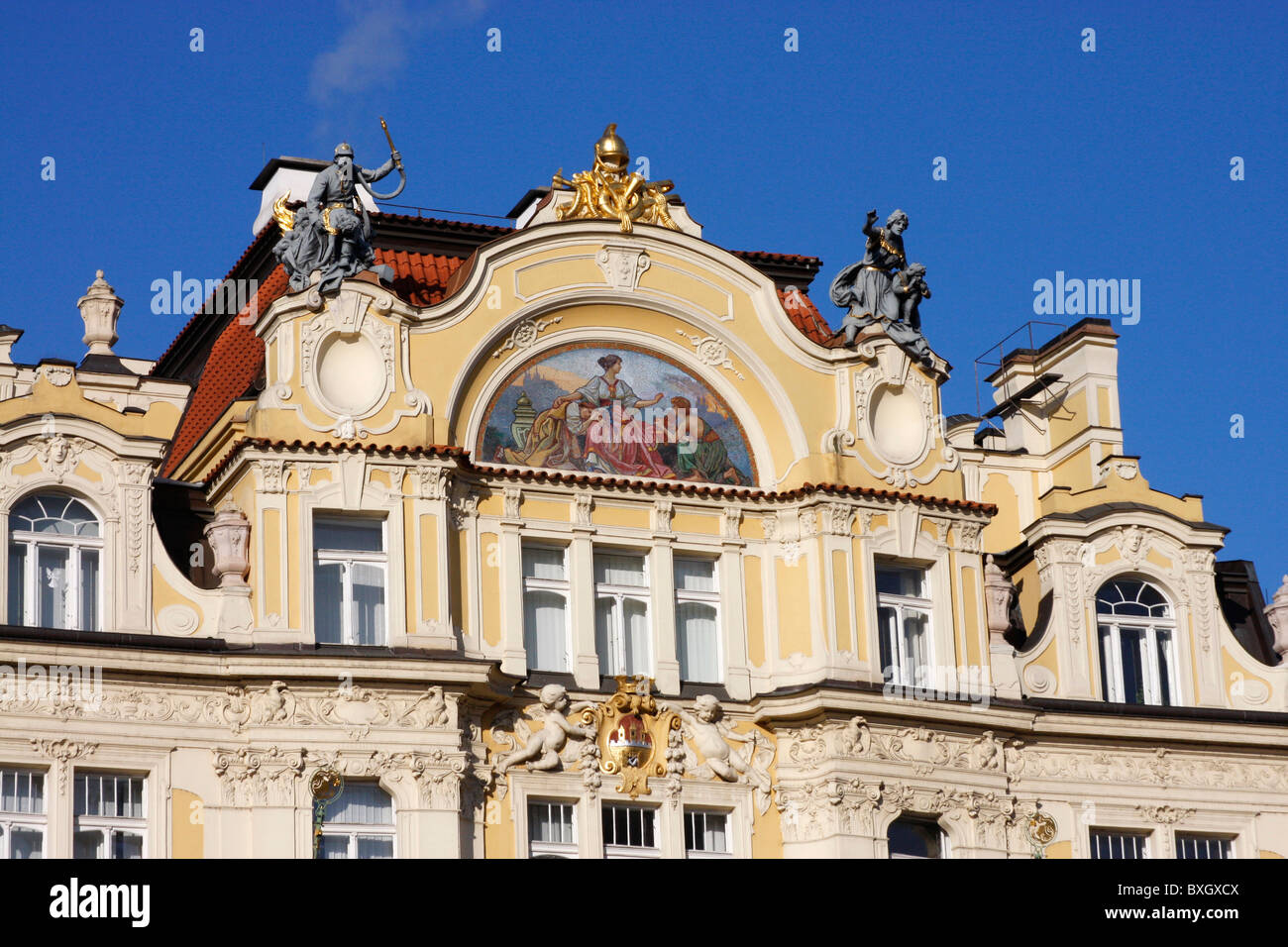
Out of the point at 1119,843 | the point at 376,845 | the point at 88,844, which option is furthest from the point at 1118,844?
the point at 88,844

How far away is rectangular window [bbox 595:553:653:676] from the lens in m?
40.5

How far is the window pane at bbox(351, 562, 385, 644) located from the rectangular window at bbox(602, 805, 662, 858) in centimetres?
389

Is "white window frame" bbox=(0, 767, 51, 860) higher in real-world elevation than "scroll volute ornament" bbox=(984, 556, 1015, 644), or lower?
lower

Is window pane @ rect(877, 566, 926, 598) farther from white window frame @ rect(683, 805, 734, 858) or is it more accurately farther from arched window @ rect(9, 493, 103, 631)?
arched window @ rect(9, 493, 103, 631)

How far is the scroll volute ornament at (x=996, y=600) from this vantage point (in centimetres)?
4231

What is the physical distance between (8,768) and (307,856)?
3.87 m

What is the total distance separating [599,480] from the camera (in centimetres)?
4081

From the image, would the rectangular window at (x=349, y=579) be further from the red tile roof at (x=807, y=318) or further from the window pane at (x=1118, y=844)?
the window pane at (x=1118, y=844)

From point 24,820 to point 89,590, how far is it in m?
3.26

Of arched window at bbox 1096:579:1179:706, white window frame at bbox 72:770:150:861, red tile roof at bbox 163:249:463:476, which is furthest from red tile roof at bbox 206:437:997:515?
white window frame at bbox 72:770:150:861

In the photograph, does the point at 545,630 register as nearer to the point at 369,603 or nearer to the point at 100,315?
the point at 369,603

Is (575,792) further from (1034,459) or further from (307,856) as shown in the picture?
(1034,459)

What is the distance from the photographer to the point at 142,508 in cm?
3853

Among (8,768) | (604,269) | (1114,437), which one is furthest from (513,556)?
(1114,437)
